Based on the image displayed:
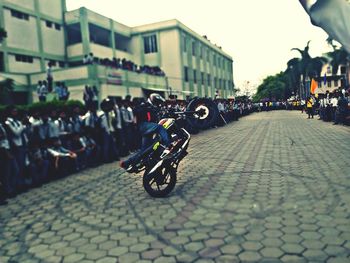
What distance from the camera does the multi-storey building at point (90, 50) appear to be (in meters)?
23.7

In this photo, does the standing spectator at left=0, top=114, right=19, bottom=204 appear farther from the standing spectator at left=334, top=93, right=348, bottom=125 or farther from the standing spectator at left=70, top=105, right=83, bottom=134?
the standing spectator at left=334, top=93, right=348, bottom=125

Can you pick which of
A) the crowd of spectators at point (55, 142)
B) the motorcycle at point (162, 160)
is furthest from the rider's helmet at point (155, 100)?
the crowd of spectators at point (55, 142)

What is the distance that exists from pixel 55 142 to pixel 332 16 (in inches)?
277

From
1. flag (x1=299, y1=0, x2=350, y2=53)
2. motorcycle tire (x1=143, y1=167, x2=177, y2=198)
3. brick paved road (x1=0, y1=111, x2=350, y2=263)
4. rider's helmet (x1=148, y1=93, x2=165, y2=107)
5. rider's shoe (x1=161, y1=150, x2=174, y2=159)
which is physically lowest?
brick paved road (x1=0, y1=111, x2=350, y2=263)

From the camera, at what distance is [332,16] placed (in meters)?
1.40

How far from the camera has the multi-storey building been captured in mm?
23706

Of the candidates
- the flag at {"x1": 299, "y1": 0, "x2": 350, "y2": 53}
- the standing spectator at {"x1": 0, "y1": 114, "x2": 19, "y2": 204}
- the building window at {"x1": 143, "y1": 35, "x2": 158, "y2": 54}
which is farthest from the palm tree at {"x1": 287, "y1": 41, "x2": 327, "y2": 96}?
the flag at {"x1": 299, "y1": 0, "x2": 350, "y2": 53}

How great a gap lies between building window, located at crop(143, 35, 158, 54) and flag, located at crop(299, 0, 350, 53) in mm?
37031

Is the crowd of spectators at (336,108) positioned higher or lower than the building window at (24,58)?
lower

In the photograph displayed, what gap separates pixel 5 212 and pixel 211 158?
4.92m

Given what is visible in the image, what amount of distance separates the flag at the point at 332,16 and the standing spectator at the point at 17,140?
602 cm

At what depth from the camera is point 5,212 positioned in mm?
4770

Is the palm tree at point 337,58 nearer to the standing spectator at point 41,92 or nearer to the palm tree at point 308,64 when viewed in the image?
the palm tree at point 308,64

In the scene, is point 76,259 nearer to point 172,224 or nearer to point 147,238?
point 147,238
